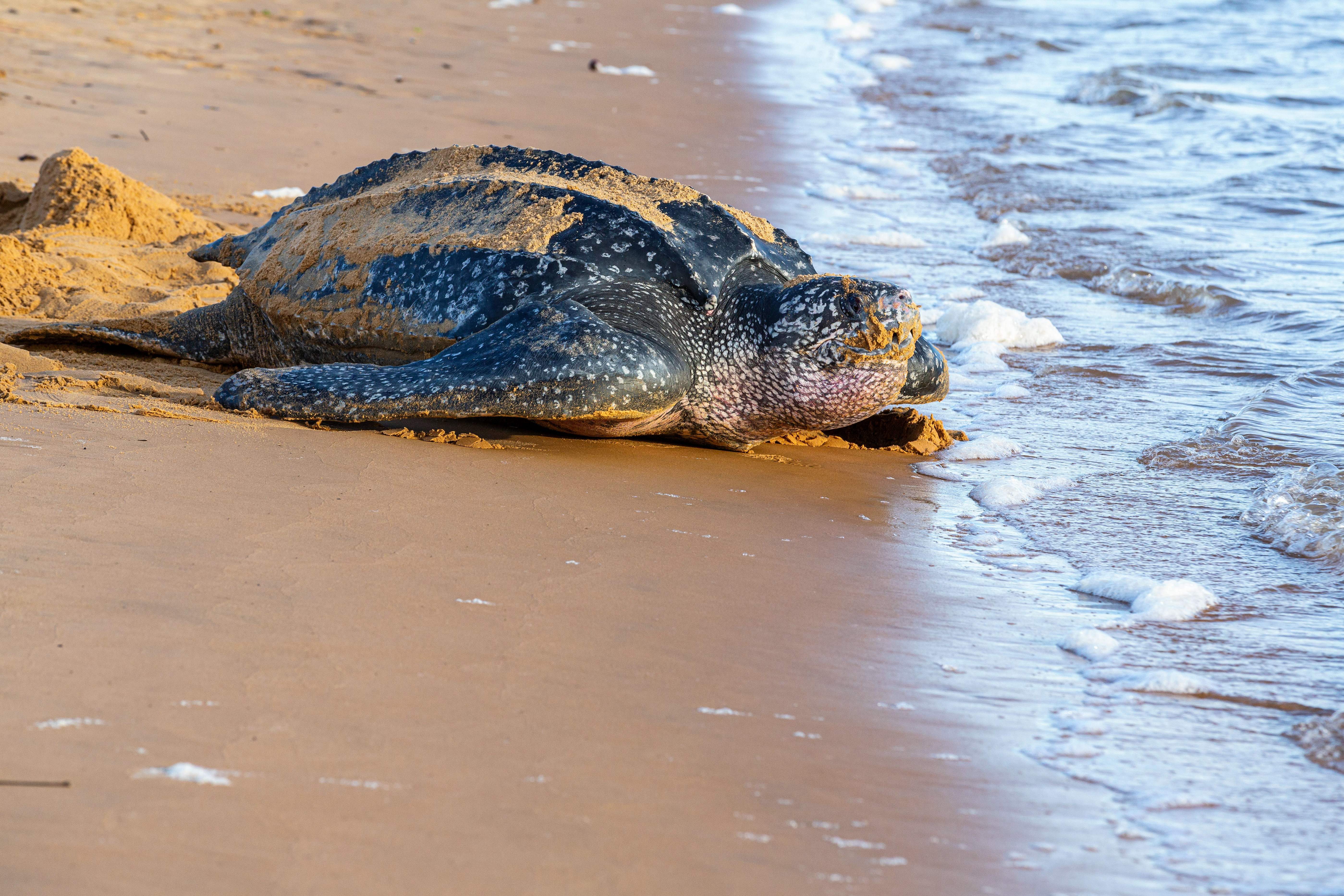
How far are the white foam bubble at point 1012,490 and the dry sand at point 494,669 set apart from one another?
157 millimetres

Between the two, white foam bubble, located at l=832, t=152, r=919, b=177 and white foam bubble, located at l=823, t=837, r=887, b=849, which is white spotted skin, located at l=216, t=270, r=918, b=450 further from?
white foam bubble, located at l=832, t=152, r=919, b=177

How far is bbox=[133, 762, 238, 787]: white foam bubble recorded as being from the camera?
1.58 m

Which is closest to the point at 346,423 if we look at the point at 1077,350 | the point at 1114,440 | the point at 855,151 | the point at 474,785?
the point at 474,785

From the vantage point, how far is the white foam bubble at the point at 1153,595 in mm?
2551

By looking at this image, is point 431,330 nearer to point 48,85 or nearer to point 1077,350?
point 1077,350

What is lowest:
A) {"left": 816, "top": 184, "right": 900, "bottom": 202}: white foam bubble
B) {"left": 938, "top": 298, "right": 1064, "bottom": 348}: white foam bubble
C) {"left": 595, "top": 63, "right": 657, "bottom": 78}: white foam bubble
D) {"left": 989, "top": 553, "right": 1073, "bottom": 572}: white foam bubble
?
{"left": 989, "top": 553, "right": 1073, "bottom": 572}: white foam bubble

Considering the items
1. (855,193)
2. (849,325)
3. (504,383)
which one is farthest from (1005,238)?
(504,383)

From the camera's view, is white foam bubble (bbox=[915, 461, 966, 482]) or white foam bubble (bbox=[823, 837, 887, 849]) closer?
white foam bubble (bbox=[823, 837, 887, 849])

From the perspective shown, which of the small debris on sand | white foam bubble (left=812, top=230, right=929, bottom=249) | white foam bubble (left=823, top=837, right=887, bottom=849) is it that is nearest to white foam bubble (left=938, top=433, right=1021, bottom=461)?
the small debris on sand

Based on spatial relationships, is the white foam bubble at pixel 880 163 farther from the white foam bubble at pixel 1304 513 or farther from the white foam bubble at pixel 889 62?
the white foam bubble at pixel 1304 513

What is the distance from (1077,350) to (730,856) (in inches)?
152

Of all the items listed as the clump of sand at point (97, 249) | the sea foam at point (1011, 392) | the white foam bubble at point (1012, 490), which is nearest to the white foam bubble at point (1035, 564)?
the white foam bubble at point (1012, 490)

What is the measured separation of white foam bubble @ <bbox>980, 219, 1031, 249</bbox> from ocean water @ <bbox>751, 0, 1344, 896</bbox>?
0.02 meters

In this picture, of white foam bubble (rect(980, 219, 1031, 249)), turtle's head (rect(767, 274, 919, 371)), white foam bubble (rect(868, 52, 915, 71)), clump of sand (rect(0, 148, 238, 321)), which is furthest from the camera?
white foam bubble (rect(868, 52, 915, 71))
